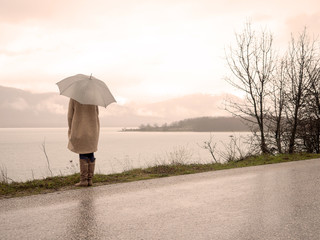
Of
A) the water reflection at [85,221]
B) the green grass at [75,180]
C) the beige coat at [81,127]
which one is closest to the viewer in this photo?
the water reflection at [85,221]

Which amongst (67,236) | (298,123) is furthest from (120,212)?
(298,123)

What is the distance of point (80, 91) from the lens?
698cm

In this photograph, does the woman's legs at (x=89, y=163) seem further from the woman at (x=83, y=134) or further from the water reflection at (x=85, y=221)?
the water reflection at (x=85, y=221)

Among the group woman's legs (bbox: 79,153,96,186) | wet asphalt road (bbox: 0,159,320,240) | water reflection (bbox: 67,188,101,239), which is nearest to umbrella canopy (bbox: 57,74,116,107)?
woman's legs (bbox: 79,153,96,186)

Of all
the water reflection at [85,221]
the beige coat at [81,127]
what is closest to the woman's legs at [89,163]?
the beige coat at [81,127]

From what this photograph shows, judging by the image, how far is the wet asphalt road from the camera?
4.13 metres

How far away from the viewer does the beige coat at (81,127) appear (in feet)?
23.8

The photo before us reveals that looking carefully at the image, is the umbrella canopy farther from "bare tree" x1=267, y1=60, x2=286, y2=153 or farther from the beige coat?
"bare tree" x1=267, y1=60, x2=286, y2=153

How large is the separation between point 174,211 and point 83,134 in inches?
123

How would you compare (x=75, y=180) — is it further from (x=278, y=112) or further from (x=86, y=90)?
(x=278, y=112)

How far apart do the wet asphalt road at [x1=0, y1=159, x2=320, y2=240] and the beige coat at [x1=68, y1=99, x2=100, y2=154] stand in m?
0.98

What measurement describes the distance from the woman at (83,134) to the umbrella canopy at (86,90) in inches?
13.5

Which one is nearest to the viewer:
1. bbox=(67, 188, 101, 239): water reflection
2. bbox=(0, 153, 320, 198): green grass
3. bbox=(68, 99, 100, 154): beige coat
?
bbox=(67, 188, 101, 239): water reflection

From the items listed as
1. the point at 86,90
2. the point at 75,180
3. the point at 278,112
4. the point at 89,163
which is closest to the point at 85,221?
the point at 89,163
